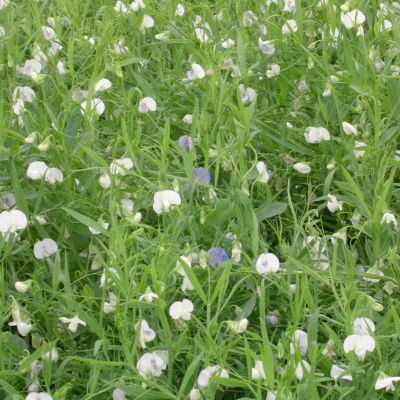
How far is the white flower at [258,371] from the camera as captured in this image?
5.68ft

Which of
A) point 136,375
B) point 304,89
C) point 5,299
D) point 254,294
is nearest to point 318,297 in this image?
point 254,294

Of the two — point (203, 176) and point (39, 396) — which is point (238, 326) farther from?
point (203, 176)

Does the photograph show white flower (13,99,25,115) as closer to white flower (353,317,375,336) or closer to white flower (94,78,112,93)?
white flower (94,78,112,93)

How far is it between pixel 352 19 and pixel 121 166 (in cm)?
93

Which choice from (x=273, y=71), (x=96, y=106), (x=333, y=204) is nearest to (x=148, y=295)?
(x=333, y=204)

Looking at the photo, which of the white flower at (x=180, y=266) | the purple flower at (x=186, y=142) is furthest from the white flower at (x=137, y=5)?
the white flower at (x=180, y=266)

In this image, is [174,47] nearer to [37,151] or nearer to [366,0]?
[366,0]

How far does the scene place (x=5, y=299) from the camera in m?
2.14

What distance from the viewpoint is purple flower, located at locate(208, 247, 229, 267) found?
206 cm

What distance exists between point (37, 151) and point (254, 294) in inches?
26.9

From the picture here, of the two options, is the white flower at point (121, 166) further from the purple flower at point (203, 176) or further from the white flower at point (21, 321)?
the white flower at point (21, 321)

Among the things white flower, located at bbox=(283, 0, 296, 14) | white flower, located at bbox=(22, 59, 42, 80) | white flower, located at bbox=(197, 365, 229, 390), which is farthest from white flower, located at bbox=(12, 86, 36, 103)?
white flower, located at bbox=(197, 365, 229, 390)

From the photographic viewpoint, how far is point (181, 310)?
1.88 meters

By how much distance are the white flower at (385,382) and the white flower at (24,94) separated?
129 centimetres
